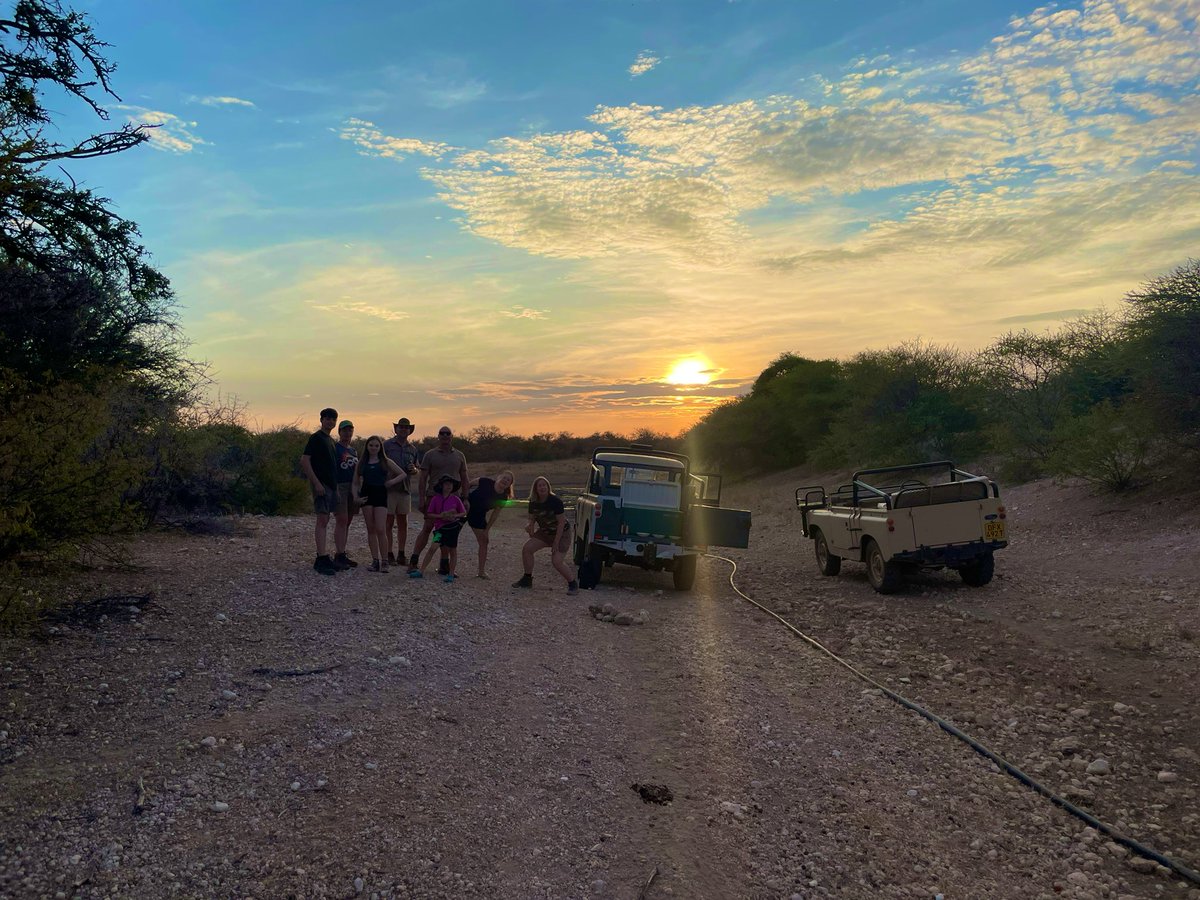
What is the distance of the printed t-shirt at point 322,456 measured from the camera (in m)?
11.1

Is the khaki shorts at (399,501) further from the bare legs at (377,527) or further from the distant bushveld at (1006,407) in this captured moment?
the distant bushveld at (1006,407)

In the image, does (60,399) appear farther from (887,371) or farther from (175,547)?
(887,371)

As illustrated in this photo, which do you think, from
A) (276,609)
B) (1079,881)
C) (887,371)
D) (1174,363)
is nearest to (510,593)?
(276,609)

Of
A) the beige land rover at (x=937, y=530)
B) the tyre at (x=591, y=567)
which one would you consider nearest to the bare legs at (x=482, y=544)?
the tyre at (x=591, y=567)

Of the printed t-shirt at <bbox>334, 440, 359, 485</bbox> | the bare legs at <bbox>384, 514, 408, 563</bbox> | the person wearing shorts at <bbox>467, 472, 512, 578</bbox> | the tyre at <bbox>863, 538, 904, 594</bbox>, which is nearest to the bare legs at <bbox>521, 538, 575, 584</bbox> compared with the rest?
the person wearing shorts at <bbox>467, 472, 512, 578</bbox>

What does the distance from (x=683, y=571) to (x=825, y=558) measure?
3412mm

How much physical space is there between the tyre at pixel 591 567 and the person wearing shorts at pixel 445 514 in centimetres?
195

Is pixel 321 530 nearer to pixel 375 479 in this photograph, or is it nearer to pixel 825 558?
pixel 375 479

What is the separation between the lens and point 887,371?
38.0 m

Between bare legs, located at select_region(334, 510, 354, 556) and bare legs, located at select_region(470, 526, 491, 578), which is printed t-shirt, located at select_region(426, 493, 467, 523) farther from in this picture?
bare legs, located at select_region(334, 510, 354, 556)

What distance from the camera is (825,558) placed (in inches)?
612

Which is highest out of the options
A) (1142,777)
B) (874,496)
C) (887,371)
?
(887,371)

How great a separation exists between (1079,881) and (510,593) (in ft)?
27.2

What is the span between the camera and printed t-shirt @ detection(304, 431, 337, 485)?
1106 centimetres
